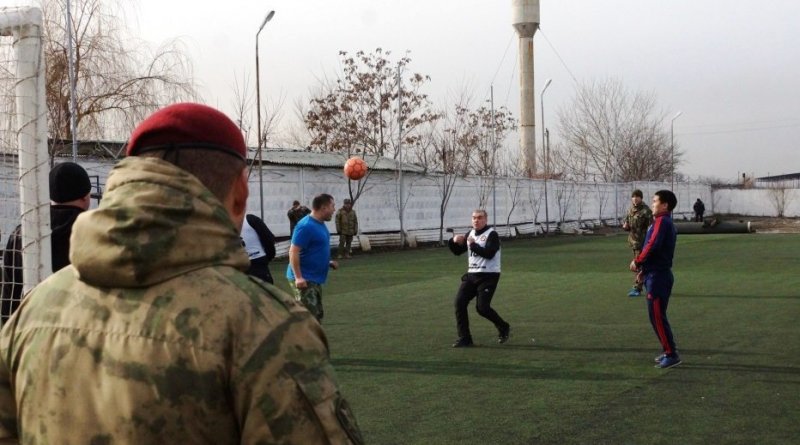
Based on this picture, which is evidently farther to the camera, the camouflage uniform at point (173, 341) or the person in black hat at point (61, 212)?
the person in black hat at point (61, 212)

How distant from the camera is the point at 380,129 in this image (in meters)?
37.5

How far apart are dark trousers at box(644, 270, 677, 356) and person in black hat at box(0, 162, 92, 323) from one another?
6123 mm

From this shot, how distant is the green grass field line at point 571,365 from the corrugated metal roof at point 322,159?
14.7 metres

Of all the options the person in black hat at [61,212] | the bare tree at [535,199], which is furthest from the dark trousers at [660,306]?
the bare tree at [535,199]

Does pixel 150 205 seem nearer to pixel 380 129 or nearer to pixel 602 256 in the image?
pixel 602 256

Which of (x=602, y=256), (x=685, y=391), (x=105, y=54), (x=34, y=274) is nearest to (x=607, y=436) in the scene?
(x=685, y=391)

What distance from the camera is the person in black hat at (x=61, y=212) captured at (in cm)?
590

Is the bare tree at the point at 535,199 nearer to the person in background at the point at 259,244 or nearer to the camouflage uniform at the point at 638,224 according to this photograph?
the camouflage uniform at the point at 638,224

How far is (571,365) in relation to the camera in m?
9.80

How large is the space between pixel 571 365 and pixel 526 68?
164 ft

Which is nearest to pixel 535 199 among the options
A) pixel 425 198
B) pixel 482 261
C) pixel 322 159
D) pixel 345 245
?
pixel 425 198

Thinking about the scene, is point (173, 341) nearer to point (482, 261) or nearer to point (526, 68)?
point (482, 261)

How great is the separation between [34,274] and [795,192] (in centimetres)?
6673

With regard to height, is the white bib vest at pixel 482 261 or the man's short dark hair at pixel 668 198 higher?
the man's short dark hair at pixel 668 198
